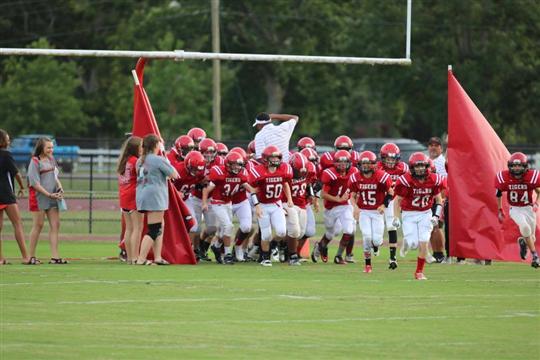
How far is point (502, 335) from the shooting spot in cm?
1031

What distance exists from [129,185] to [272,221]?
2.06 meters

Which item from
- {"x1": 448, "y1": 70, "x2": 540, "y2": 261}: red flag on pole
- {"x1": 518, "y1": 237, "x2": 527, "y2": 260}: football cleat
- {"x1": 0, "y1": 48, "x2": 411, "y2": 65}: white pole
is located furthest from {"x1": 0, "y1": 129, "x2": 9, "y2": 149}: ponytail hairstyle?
{"x1": 518, "y1": 237, "x2": 527, "y2": 260}: football cleat

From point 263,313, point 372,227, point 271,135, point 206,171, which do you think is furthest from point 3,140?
point 263,313

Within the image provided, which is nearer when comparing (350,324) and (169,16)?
(350,324)

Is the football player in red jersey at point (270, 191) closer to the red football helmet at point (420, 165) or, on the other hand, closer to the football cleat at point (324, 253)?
the football cleat at point (324, 253)

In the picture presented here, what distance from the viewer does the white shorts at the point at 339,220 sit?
17.9m

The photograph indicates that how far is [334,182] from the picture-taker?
707 inches

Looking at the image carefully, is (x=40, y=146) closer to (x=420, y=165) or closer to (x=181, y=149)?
(x=181, y=149)

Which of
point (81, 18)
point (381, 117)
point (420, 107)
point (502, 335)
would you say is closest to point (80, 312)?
point (502, 335)

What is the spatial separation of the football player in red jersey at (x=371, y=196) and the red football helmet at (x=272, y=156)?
120 centimetres

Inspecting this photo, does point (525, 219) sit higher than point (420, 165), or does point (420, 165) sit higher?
point (420, 165)

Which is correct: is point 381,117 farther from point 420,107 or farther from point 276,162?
point 276,162

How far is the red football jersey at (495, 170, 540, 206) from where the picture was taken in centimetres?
1706

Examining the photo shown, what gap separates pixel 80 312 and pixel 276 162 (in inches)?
244
